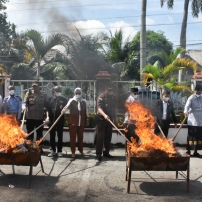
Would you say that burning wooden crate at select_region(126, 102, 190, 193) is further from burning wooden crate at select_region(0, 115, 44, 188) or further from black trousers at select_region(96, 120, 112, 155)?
black trousers at select_region(96, 120, 112, 155)

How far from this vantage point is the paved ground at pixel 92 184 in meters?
5.19

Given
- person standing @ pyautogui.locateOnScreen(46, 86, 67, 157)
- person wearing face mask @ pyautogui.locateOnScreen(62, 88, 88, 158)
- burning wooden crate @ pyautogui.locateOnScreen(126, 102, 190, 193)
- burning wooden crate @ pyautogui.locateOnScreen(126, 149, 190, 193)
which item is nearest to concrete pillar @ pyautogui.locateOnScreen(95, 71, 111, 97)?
person wearing face mask @ pyautogui.locateOnScreen(62, 88, 88, 158)

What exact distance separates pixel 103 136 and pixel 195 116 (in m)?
2.44

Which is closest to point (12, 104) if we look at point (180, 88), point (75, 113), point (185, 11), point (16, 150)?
point (75, 113)

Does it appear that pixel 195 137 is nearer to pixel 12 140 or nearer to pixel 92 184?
pixel 92 184

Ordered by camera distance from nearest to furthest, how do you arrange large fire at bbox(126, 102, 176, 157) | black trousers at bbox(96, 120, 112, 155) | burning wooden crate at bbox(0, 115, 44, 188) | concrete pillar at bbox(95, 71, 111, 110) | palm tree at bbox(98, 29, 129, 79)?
large fire at bbox(126, 102, 176, 157) < burning wooden crate at bbox(0, 115, 44, 188) < black trousers at bbox(96, 120, 112, 155) < concrete pillar at bbox(95, 71, 111, 110) < palm tree at bbox(98, 29, 129, 79)

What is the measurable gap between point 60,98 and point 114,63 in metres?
11.9

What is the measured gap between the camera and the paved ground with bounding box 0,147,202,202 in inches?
204

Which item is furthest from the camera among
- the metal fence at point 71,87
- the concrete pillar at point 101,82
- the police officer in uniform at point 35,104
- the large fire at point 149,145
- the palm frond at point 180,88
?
the palm frond at point 180,88

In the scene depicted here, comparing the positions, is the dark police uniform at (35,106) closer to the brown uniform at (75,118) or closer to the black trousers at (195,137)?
the brown uniform at (75,118)

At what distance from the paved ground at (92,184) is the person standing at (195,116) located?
97 cm

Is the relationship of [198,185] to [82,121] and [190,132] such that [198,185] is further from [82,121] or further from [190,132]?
[82,121]

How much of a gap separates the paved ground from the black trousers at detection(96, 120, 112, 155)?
504mm

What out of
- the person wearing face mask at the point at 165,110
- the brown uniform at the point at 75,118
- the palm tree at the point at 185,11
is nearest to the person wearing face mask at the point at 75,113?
the brown uniform at the point at 75,118
